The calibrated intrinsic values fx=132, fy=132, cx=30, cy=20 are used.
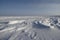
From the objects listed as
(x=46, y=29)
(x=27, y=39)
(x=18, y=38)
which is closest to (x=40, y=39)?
(x=27, y=39)

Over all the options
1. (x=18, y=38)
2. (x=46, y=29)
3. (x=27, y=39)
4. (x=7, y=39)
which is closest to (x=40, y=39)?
(x=27, y=39)

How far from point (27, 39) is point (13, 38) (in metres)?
0.55

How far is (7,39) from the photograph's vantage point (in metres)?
4.89

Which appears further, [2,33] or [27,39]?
[2,33]

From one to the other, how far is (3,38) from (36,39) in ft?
4.25

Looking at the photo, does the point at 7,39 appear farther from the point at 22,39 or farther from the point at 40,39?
the point at 40,39

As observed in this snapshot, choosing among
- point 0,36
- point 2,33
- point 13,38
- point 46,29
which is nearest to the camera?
point 13,38

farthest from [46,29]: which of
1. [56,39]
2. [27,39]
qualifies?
[27,39]

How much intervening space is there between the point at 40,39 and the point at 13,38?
3.86 ft

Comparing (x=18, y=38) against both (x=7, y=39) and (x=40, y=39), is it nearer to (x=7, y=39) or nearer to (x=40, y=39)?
(x=7, y=39)

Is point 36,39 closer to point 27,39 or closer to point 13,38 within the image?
point 27,39

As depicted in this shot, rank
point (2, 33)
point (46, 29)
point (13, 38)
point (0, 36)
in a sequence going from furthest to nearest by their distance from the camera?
point (46, 29) → point (2, 33) → point (0, 36) → point (13, 38)

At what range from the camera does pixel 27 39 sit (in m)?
5.06

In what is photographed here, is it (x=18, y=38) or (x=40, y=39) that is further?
(x=40, y=39)
